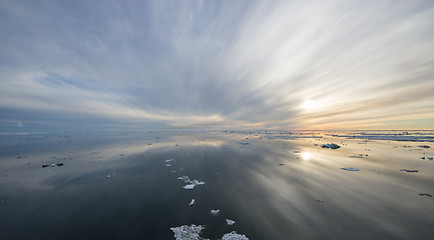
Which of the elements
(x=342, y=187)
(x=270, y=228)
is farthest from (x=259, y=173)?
(x=270, y=228)

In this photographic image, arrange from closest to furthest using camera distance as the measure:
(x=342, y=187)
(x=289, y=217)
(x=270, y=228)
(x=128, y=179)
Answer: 1. (x=270, y=228)
2. (x=289, y=217)
3. (x=342, y=187)
4. (x=128, y=179)

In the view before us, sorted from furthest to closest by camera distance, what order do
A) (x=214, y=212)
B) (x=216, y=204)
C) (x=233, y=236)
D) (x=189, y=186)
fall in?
(x=189, y=186) → (x=216, y=204) → (x=214, y=212) → (x=233, y=236)

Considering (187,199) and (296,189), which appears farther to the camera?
(296,189)

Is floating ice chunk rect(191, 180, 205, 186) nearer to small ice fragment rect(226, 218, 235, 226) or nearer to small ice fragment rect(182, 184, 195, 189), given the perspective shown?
small ice fragment rect(182, 184, 195, 189)

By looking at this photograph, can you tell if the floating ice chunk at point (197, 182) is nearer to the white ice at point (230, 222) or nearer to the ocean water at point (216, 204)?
the ocean water at point (216, 204)

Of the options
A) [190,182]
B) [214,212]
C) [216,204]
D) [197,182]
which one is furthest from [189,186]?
[214,212]

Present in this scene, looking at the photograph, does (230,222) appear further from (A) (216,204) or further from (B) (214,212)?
(A) (216,204)

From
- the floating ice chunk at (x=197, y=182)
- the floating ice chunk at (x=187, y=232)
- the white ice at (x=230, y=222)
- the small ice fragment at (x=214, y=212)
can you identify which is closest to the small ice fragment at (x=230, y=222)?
the white ice at (x=230, y=222)

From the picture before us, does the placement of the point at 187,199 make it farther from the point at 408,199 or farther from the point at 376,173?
the point at 376,173

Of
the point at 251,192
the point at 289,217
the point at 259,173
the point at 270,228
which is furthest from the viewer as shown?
the point at 259,173
